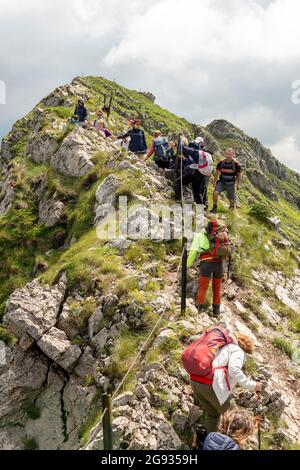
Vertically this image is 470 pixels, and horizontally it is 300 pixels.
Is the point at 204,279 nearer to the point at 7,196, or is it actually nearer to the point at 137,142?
the point at 137,142

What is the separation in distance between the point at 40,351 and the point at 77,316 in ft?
4.50

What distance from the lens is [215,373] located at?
6469mm

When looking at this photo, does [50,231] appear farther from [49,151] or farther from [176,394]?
[176,394]

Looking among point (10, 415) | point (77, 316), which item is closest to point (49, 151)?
point (77, 316)

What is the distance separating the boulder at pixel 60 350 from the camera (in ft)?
32.4

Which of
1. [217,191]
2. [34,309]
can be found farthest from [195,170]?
[34,309]

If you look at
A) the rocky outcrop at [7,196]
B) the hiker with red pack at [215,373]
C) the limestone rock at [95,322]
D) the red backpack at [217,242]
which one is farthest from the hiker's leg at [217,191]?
the rocky outcrop at [7,196]

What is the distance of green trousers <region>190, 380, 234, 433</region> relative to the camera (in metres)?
6.52

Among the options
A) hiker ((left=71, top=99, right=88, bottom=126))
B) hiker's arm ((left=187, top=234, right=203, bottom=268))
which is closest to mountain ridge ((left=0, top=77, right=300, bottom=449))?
hiker's arm ((left=187, top=234, right=203, bottom=268))

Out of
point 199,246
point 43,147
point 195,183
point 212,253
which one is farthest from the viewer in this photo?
point 43,147

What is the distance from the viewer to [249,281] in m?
13.0

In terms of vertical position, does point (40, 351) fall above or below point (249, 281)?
below

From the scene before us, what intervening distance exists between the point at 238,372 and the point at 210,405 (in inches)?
31.8
